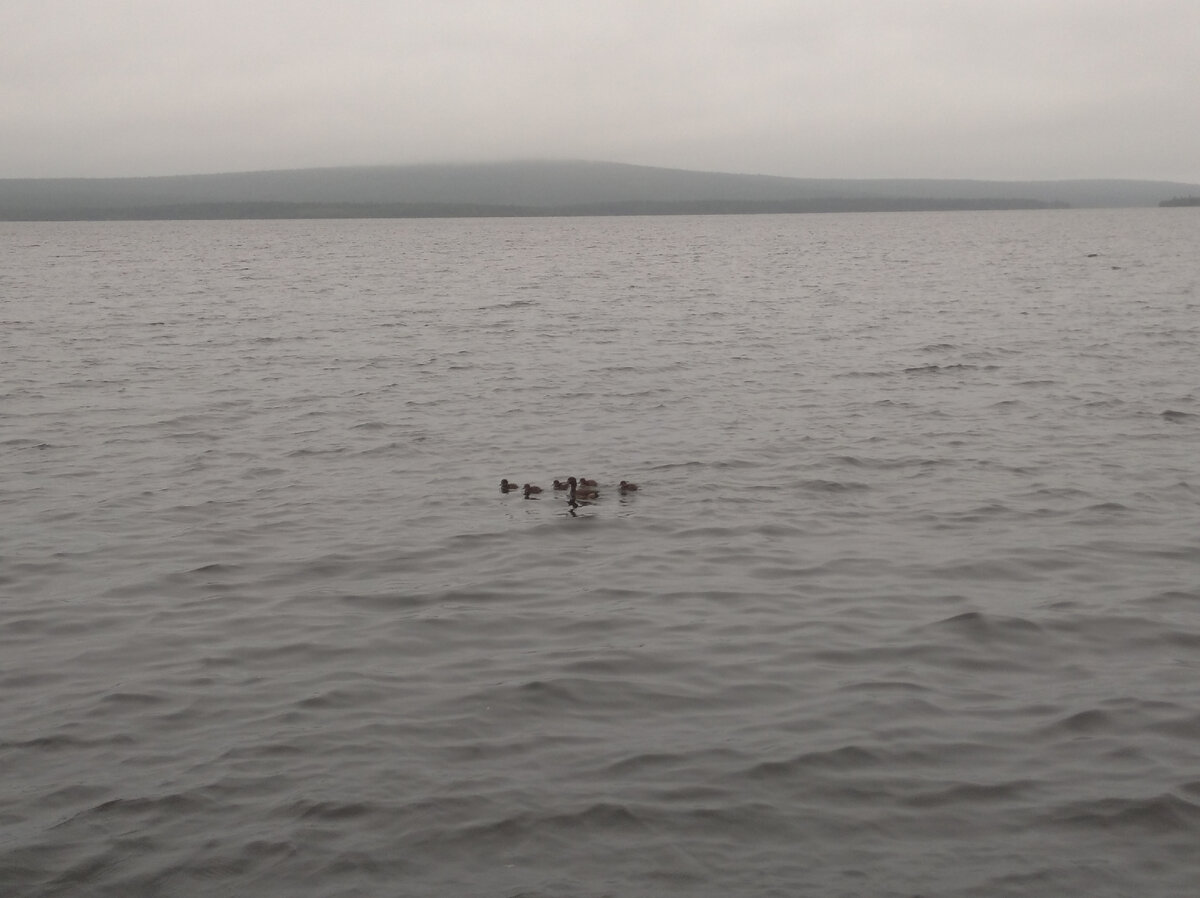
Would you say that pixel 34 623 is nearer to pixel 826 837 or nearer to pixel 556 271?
pixel 826 837

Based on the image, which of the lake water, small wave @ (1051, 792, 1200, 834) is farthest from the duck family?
small wave @ (1051, 792, 1200, 834)

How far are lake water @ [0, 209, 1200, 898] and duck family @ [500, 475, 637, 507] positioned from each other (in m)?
0.19

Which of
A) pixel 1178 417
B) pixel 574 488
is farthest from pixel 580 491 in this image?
pixel 1178 417

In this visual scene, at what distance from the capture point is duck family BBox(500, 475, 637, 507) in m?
14.9

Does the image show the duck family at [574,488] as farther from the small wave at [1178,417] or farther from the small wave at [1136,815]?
the small wave at [1178,417]

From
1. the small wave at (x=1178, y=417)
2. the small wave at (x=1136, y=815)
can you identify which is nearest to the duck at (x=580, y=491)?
the small wave at (x=1136, y=815)

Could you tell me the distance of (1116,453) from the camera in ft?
57.1

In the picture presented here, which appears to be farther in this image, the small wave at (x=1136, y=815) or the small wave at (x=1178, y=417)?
the small wave at (x=1178, y=417)

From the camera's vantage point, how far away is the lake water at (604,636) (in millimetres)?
6918

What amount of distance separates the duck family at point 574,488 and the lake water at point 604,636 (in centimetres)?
19

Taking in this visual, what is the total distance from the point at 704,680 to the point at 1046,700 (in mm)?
2477

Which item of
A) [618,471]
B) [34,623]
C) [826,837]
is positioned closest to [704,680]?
[826,837]

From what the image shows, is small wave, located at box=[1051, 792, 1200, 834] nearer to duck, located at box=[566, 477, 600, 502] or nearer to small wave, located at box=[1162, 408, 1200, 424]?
duck, located at box=[566, 477, 600, 502]

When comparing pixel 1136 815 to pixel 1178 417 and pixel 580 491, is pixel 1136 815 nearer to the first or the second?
pixel 580 491
